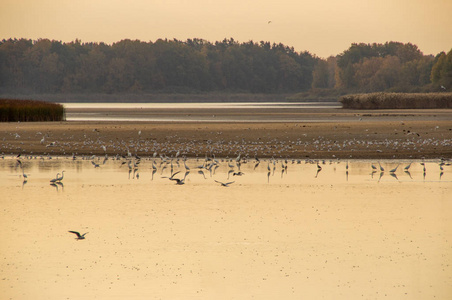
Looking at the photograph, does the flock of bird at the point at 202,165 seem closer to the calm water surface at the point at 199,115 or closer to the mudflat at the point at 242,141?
the mudflat at the point at 242,141

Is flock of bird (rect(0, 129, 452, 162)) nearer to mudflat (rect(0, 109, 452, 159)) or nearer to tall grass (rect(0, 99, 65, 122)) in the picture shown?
mudflat (rect(0, 109, 452, 159))

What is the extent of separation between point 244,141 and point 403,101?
5142 centimetres

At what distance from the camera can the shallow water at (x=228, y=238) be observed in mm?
9281

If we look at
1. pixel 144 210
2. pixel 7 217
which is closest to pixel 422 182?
pixel 144 210

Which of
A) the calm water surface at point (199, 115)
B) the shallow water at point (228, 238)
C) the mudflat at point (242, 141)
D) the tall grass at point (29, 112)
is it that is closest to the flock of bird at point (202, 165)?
the shallow water at point (228, 238)

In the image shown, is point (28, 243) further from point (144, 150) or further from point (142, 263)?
point (144, 150)

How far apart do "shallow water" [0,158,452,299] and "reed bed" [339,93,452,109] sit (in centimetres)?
6214

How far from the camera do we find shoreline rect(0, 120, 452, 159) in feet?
94.5

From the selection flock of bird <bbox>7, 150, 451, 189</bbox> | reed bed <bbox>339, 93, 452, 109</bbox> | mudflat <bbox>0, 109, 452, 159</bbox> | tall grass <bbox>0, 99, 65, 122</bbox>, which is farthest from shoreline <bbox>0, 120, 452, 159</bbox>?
reed bed <bbox>339, 93, 452, 109</bbox>

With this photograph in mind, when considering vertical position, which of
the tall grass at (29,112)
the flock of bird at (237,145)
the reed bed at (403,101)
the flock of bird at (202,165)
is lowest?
the flock of bird at (202,165)

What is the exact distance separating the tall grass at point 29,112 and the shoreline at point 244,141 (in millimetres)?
10088

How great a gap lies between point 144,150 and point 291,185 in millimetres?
11832

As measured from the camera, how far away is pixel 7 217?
14203 millimetres

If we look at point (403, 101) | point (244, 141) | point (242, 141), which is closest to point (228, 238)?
point (242, 141)
